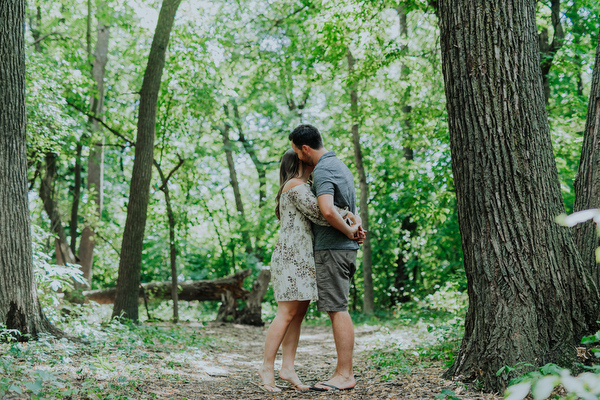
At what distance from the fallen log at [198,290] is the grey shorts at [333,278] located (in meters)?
7.36

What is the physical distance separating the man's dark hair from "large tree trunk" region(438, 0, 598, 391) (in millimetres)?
1122

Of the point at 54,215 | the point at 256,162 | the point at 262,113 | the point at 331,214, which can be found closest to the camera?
the point at 331,214

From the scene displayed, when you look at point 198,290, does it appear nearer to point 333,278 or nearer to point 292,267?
point 292,267

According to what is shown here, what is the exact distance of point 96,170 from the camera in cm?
1137

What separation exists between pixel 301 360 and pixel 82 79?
7.07 metres

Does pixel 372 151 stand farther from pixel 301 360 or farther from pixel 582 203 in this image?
pixel 582 203

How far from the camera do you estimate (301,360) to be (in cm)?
573

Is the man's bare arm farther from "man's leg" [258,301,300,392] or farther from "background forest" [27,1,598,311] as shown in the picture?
"background forest" [27,1,598,311]

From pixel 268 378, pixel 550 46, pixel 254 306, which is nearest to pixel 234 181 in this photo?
pixel 254 306

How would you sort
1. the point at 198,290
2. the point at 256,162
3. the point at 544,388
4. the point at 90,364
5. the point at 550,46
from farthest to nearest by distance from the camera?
1. the point at 256,162
2. the point at 198,290
3. the point at 550,46
4. the point at 90,364
5. the point at 544,388

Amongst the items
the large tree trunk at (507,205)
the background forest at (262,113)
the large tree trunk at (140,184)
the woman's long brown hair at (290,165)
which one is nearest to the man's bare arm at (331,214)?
the woman's long brown hair at (290,165)

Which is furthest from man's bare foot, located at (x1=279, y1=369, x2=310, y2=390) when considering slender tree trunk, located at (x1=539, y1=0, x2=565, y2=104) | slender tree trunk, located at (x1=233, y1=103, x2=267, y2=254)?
slender tree trunk, located at (x1=233, y1=103, x2=267, y2=254)

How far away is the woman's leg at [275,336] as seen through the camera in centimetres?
362

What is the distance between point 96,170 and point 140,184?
189 inches
